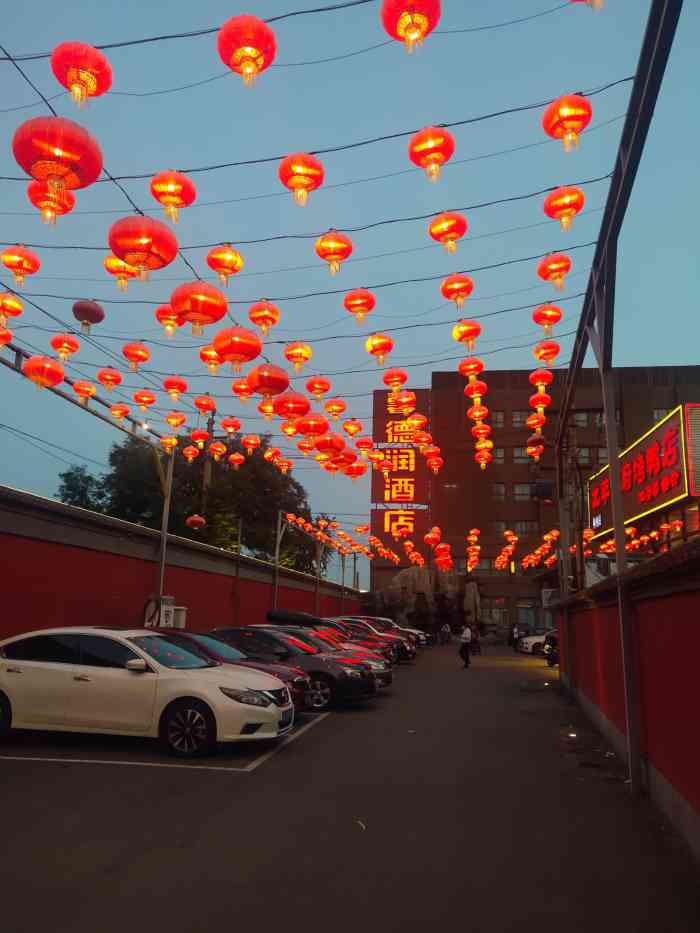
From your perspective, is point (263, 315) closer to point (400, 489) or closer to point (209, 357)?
point (209, 357)

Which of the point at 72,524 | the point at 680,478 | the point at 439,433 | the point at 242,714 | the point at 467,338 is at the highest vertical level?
the point at 439,433

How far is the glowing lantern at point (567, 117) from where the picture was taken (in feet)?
Answer: 26.5

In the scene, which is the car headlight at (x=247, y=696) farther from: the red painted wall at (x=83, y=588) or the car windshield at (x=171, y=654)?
the red painted wall at (x=83, y=588)

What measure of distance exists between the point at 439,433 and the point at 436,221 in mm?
48698

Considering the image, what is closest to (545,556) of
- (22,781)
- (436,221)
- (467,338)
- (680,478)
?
(680,478)

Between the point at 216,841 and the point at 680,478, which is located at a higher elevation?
the point at 680,478

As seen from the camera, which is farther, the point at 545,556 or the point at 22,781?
the point at 545,556

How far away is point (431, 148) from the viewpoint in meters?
8.61

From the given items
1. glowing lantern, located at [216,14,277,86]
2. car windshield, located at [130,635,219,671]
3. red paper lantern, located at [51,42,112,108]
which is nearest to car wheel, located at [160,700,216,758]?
car windshield, located at [130,635,219,671]

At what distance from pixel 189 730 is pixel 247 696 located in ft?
2.62

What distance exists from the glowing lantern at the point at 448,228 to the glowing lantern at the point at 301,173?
2026 millimetres

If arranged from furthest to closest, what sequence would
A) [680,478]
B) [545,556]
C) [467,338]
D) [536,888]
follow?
[545,556], [680,478], [467,338], [536,888]

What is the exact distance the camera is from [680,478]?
16078mm

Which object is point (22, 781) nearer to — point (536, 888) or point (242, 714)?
point (242, 714)
